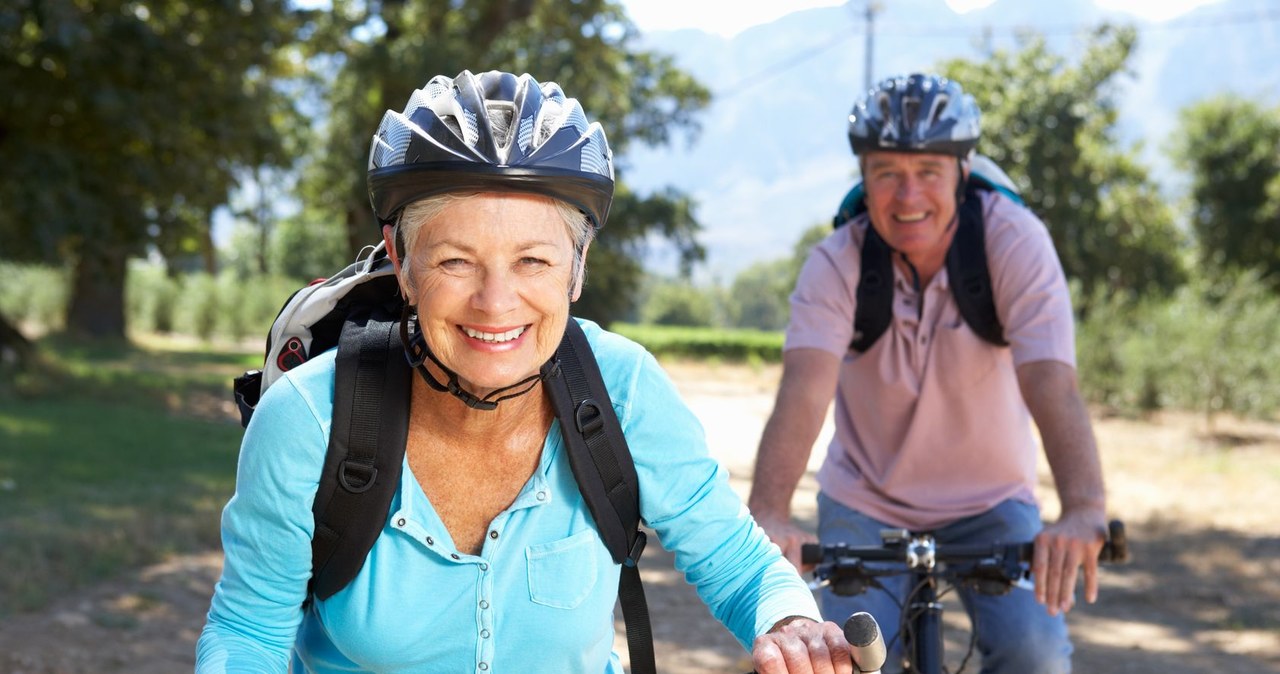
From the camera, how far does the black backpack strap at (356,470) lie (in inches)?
84.4

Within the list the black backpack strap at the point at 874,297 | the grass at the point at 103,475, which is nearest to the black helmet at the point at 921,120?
the black backpack strap at the point at 874,297

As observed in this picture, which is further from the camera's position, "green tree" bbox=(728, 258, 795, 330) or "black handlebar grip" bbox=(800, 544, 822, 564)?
"green tree" bbox=(728, 258, 795, 330)

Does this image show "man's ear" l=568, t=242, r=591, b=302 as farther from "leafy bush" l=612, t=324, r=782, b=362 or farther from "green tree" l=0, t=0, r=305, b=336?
"leafy bush" l=612, t=324, r=782, b=362

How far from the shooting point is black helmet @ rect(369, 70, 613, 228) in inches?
83.5

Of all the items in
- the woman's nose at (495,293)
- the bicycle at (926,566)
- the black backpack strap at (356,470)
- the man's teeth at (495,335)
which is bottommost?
the bicycle at (926,566)

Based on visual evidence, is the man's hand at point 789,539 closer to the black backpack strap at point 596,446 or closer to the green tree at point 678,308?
the black backpack strap at point 596,446

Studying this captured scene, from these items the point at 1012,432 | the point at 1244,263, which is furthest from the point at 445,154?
the point at 1244,263

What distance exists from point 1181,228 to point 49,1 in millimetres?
29491

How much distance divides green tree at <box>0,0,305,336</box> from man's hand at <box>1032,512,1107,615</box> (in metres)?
12.3

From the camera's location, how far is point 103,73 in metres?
14.8

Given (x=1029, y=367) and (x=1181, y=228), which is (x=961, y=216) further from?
(x=1181, y=228)

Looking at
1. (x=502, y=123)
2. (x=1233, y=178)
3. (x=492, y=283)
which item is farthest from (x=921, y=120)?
(x=1233, y=178)

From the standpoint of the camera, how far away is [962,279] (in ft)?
12.6

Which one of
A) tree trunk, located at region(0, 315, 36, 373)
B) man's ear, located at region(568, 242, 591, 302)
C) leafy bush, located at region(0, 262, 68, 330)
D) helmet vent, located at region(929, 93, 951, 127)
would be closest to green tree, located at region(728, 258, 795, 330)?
leafy bush, located at region(0, 262, 68, 330)
